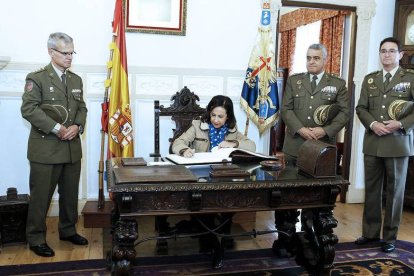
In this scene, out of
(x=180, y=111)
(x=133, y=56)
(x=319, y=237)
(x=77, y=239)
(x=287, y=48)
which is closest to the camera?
(x=319, y=237)

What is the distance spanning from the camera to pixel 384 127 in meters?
3.00

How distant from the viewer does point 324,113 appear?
3164mm

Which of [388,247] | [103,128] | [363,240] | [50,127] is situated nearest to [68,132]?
[50,127]

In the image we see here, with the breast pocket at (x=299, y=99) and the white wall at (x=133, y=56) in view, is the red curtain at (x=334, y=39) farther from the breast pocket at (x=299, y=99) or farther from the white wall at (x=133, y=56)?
the breast pocket at (x=299, y=99)

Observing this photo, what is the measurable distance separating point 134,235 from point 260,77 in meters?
2.16

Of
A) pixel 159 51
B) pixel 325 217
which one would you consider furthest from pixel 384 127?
pixel 159 51

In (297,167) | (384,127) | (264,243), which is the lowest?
(264,243)

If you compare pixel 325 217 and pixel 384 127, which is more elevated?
pixel 384 127

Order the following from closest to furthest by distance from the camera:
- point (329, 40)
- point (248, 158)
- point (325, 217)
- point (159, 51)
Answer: point (325, 217) → point (248, 158) → point (159, 51) → point (329, 40)

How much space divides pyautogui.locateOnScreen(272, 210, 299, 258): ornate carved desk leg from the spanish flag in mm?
1317

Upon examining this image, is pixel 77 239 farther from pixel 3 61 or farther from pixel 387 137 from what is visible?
pixel 387 137

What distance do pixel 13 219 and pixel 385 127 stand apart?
8.75 feet

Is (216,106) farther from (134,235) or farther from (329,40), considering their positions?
(329,40)

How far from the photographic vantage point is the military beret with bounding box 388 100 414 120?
2.97m
